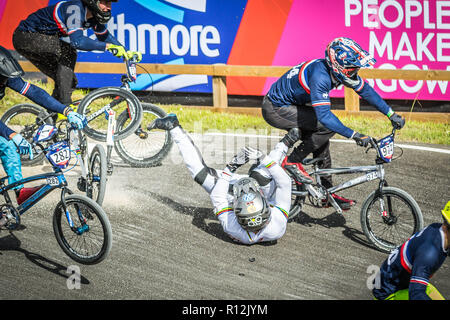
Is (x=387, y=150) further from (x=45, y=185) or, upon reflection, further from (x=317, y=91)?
(x=45, y=185)

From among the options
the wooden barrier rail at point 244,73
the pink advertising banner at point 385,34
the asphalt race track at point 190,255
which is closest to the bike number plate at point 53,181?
the asphalt race track at point 190,255

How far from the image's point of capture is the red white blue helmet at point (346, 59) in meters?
6.89

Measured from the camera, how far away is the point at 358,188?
895 centimetres

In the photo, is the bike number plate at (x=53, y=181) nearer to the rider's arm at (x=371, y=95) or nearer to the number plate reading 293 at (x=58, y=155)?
the number plate reading 293 at (x=58, y=155)

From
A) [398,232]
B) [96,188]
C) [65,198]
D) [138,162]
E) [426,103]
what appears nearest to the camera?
[65,198]

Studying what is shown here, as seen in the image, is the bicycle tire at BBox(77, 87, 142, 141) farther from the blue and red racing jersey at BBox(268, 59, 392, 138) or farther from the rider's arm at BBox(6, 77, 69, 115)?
the blue and red racing jersey at BBox(268, 59, 392, 138)

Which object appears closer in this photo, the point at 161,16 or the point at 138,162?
the point at 138,162

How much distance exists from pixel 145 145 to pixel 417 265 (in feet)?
20.8

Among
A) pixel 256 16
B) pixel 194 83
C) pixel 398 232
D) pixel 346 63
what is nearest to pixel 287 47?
pixel 256 16

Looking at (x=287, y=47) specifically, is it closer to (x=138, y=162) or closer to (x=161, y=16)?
(x=161, y=16)

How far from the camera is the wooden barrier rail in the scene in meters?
11.6

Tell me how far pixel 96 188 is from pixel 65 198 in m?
1.57

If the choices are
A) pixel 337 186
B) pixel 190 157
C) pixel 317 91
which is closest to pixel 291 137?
pixel 317 91

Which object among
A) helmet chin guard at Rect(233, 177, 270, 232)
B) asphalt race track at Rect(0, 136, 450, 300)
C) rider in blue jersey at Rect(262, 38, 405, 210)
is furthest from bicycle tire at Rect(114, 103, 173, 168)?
helmet chin guard at Rect(233, 177, 270, 232)
